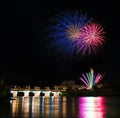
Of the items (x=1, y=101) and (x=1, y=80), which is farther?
(x=1, y=80)

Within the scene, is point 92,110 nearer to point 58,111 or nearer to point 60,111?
point 60,111

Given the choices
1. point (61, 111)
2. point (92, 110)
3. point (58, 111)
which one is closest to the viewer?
point (58, 111)

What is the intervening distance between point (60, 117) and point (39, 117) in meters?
1.90

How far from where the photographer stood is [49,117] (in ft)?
112

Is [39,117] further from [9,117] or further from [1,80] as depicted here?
[1,80]

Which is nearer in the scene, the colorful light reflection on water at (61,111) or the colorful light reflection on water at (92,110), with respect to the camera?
the colorful light reflection on water at (92,110)

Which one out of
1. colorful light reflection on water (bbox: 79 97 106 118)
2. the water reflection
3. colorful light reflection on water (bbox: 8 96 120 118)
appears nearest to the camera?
colorful light reflection on water (bbox: 79 97 106 118)

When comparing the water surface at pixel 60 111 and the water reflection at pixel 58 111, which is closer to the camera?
the water surface at pixel 60 111

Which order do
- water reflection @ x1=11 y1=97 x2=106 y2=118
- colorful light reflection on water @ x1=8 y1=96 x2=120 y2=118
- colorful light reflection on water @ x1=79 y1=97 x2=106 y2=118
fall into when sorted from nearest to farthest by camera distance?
colorful light reflection on water @ x1=79 y1=97 x2=106 y2=118 < colorful light reflection on water @ x1=8 y1=96 x2=120 y2=118 < water reflection @ x1=11 y1=97 x2=106 y2=118

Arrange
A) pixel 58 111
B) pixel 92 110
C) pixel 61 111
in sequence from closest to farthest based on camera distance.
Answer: pixel 58 111 < pixel 61 111 < pixel 92 110

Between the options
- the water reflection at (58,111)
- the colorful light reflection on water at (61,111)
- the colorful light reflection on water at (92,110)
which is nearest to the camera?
the colorful light reflection on water at (92,110)

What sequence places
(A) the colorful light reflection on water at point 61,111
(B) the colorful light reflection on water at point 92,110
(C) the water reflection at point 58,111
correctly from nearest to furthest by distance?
1. (B) the colorful light reflection on water at point 92,110
2. (A) the colorful light reflection on water at point 61,111
3. (C) the water reflection at point 58,111

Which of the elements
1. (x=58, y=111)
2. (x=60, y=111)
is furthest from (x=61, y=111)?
(x=58, y=111)

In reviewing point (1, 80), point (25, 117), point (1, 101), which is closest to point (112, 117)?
point (25, 117)
